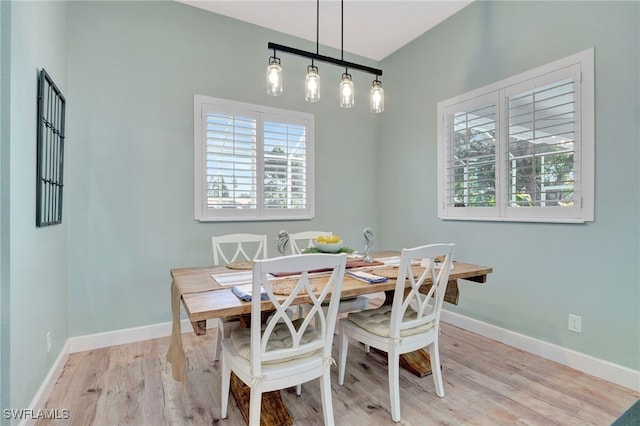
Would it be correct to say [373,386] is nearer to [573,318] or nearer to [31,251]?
[573,318]

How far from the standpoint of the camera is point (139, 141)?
9.28ft

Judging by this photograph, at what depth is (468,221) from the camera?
3084 mm

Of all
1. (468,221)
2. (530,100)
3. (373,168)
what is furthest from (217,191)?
(530,100)

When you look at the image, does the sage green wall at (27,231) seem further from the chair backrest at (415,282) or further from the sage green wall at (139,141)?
the chair backrest at (415,282)

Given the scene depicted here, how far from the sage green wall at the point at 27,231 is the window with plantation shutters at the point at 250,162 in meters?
1.18

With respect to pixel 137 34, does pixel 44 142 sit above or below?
below

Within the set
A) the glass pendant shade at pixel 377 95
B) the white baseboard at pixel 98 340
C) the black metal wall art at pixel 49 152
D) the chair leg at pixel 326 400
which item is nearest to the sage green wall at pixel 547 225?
the glass pendant shade at pixel 377 95

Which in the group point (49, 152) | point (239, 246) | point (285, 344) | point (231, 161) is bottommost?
point (285, 344)

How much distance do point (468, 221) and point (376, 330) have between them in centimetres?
175

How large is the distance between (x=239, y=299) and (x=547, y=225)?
239cm

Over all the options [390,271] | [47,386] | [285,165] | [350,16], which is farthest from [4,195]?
[350,16]

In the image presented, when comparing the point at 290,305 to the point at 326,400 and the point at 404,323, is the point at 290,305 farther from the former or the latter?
the point at 404,323

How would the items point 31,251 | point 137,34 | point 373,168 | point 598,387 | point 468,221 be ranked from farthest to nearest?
1. point 373,168
2. point 468,221
3. point 137,34
4. point 598,387
5. point 31,251

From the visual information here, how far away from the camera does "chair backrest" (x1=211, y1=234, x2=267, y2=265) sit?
8.67 feet
